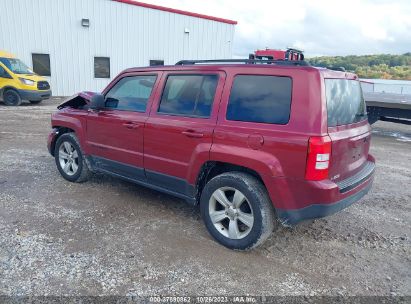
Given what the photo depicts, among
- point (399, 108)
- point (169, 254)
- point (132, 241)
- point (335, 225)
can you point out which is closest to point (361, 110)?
point (335, 225)

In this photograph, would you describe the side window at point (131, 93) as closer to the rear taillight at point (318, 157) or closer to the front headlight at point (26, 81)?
the rear taillight at point (318, 157)

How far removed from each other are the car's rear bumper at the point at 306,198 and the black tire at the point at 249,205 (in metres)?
0.12

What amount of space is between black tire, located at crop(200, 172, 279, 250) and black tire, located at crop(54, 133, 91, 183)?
7.80 ft

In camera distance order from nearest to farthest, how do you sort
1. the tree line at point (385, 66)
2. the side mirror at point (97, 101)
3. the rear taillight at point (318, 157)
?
the rear taillight at point (318, 157), the side mirror at point (97, 101), the tree line at point (385, 66)

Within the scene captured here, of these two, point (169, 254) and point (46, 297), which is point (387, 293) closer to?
point (169, 254)

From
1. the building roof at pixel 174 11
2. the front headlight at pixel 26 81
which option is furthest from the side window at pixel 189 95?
the building roof at pixel 174 11

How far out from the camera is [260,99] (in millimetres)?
3131

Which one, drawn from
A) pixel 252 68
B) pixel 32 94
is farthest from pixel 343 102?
pixel 32 94

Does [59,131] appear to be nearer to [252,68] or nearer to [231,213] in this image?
[231,213]

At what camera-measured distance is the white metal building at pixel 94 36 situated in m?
15.6

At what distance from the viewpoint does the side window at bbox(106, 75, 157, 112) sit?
4074 mm

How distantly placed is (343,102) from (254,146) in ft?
3.29

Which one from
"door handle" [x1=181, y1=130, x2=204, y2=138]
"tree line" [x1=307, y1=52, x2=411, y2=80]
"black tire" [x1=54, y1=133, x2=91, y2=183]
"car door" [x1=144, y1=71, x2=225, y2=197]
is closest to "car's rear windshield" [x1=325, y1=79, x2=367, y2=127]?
"car door" [x1=144, y1=71, x2=225, y2=197]

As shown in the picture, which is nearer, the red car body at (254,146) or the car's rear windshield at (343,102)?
the red car body at (254,146)
